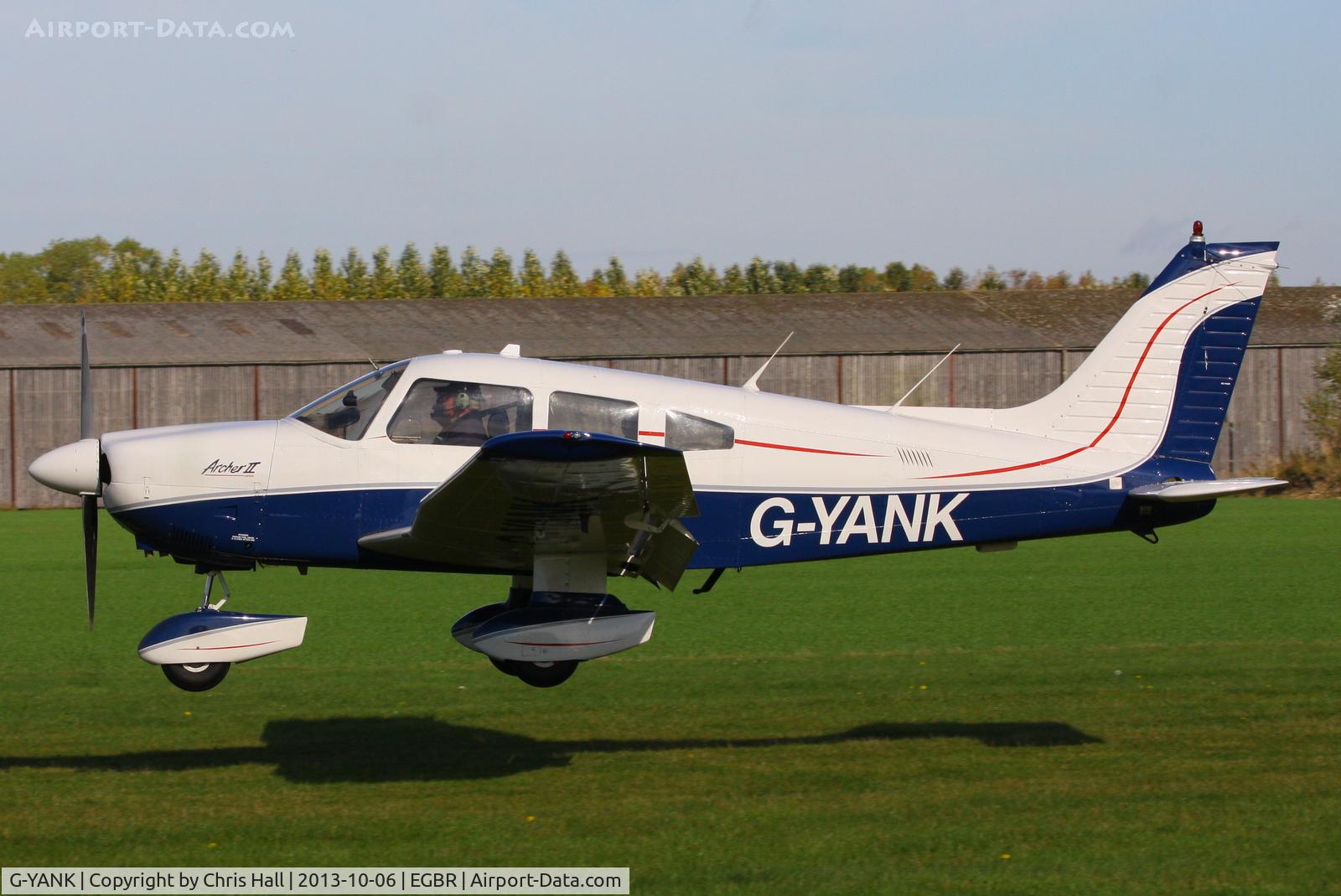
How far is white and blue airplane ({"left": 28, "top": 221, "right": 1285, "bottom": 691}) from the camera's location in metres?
7.98

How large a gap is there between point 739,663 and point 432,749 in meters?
3.58

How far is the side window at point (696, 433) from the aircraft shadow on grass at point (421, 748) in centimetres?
197

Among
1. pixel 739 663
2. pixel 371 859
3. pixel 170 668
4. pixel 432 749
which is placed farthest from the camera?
pixel 739 663

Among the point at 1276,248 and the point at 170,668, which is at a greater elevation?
the point at 1276,248

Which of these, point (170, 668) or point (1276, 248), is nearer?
point (170, 668)

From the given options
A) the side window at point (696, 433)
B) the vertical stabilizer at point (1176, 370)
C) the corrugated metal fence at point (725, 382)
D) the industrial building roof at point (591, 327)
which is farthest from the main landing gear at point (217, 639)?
the industrial building roof at point (591, 327)

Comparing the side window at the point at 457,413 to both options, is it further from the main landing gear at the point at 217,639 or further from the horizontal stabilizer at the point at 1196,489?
the horizontal stabilizer at the point at 1196,489

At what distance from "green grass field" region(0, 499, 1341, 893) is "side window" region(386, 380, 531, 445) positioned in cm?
202

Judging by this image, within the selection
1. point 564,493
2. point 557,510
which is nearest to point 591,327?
point 557,510

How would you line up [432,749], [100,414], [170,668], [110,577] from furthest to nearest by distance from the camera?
1. [100,414]
2. [110,577]
3. [432,749]
4. [170,668]

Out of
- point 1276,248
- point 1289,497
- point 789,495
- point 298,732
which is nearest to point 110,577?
point 298,732

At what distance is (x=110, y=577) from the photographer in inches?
685

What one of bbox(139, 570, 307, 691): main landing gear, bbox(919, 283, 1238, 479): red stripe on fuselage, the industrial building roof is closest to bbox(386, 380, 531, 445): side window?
bbox(139, 570, 307, 691): main landing gear

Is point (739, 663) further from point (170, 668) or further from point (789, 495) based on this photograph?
point (170, 668)
